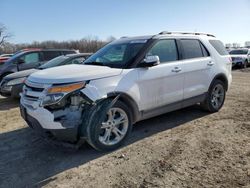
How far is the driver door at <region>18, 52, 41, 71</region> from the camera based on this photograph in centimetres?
1034

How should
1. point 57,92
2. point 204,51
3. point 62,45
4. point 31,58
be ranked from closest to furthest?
1. point 57,92
2. point 204,51
3. point 31,58
4. point 62,45

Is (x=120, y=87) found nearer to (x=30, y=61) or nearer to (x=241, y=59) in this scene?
(x=30, y=61)

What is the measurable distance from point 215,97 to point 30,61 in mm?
7369

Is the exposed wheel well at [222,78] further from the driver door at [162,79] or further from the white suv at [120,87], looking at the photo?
the driver door at [162,79]

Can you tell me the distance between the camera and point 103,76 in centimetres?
411

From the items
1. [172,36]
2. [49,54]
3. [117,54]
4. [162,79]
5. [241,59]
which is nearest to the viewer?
[162,79]

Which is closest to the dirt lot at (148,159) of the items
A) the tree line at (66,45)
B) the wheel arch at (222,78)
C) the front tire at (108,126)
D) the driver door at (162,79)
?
the front tire at (108,126)

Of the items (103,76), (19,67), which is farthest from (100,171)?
(19,67)

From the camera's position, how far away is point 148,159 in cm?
393

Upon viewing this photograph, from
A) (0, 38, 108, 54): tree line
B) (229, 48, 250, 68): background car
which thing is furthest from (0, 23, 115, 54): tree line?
(229, 48, 250, 68): background car

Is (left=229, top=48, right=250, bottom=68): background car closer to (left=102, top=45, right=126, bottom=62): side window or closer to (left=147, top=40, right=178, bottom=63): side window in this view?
→ (left=147, top=40, right=178, bottom=63): side window

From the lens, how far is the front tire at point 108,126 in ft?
12.9

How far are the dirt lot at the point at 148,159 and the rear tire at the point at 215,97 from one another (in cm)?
53

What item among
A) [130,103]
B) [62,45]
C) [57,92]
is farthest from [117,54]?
[62,45]
